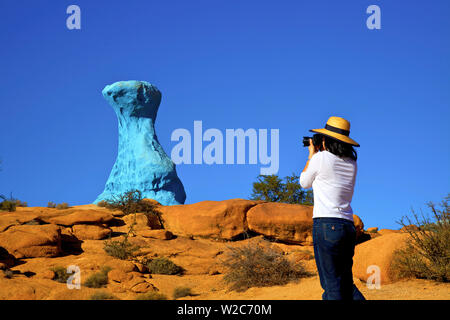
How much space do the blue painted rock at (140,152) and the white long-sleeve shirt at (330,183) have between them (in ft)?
72.4

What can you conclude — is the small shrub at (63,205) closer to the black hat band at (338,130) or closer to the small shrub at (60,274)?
the small shrub at (60,274)

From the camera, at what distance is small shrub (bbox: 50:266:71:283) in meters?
10.6

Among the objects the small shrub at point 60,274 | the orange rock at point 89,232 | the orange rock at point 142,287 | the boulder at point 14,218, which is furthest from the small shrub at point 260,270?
the boulder at point 14,218

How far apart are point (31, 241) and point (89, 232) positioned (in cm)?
203

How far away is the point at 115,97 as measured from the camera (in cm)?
2786

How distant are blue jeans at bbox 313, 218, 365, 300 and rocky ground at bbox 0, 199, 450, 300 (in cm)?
315

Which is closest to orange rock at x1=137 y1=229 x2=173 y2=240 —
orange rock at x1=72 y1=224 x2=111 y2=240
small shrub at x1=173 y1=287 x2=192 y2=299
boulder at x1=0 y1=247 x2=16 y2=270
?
orange rock at x1=72 y1=224 x2=111 y2=240

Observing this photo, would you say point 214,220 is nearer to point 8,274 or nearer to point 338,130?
point 8,274

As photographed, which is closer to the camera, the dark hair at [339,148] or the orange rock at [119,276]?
the dark hair at [339,148]

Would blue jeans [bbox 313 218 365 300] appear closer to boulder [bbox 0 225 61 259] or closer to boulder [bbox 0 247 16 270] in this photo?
boulder [bbox 0 247 16 270]

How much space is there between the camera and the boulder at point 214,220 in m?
15.0

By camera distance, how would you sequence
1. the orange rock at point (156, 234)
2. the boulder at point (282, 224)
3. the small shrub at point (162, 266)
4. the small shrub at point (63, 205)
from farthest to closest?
the small shrub at point (63, 205), the boulder at point (282, 224), the orange rock at point (156, 234), the small shrub at point (162, 266)
